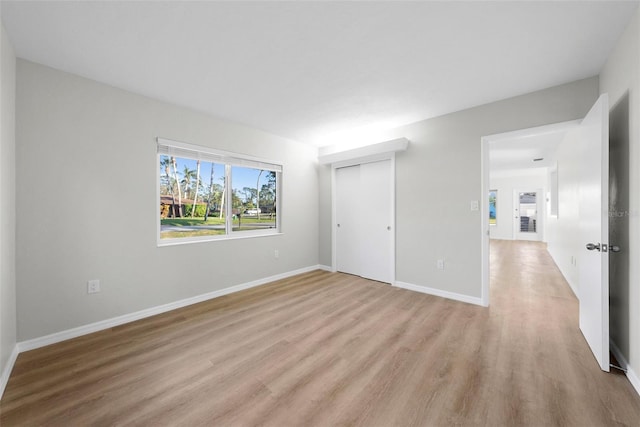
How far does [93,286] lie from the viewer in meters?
2.39

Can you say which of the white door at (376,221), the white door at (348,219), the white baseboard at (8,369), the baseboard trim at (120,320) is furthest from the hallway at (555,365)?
the white baseboard at (8,369)

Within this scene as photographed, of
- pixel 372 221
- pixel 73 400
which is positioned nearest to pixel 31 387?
pixel 73 400

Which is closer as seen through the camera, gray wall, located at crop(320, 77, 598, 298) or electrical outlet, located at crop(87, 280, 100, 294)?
electrical outlet, located at crop(87, 280, 100, 294)

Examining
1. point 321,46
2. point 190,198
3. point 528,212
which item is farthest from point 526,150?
point 190,198

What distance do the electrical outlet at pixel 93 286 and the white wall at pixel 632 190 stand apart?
4.30 metres

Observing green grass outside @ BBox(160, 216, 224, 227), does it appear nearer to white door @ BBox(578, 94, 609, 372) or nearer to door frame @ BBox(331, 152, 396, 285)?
door frame @ BBox(331, 152, 396, 285)

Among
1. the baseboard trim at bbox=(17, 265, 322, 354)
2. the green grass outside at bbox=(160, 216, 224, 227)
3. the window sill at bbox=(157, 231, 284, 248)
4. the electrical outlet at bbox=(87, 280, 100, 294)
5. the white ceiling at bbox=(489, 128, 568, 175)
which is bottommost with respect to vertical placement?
the baseboard trim at bbox=(17, 265, 322, 354)

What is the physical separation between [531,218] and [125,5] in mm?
11842

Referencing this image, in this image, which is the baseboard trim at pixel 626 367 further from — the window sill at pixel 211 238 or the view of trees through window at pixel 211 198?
the view of trees through window at pixel 211 198

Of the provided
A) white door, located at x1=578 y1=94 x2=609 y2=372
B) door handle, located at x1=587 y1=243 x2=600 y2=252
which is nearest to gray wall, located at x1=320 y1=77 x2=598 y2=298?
white door, located at x1=578 y1=94 x2=609 y2=372

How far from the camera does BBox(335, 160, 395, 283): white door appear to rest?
12.9 ft

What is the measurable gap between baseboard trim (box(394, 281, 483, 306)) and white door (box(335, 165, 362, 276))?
90cm

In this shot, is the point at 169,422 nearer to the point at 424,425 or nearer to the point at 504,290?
the point at 424,425

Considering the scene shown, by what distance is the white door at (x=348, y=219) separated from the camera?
171 inches
